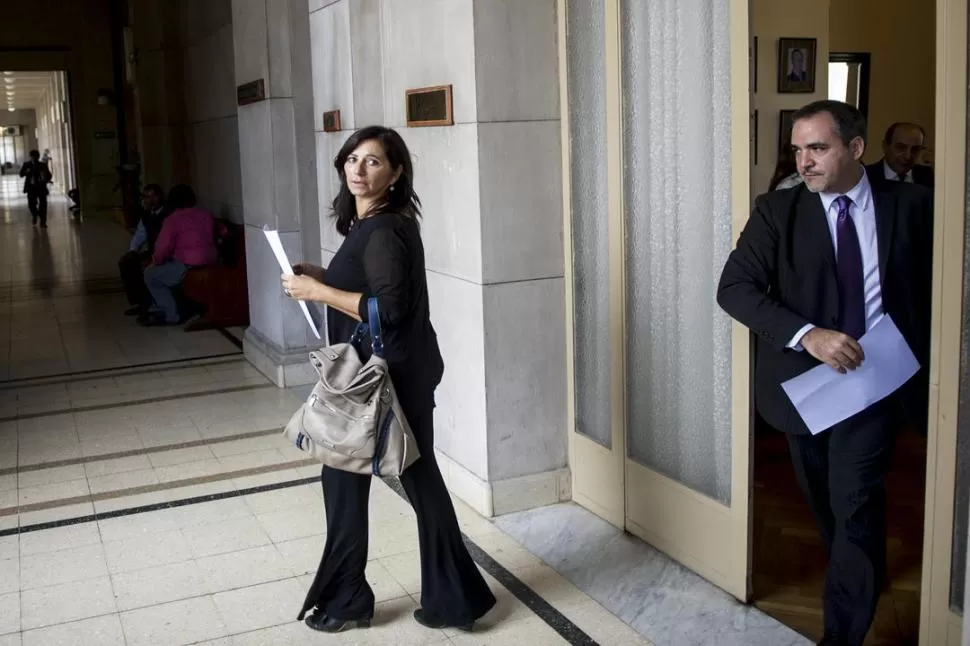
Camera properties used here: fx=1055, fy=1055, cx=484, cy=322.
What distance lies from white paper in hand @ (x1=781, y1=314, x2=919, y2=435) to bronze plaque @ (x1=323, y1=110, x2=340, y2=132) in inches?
146

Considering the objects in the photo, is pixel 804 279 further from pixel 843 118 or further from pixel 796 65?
pixel 796 65

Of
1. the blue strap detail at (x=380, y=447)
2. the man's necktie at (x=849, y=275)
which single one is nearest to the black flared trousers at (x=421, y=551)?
the blue strap detail at (x=380, y=447)

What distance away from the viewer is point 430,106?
4684 mm

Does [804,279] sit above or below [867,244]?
below

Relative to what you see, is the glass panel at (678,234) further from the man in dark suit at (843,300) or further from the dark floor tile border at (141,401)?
the dark floor tile border at (141,401)

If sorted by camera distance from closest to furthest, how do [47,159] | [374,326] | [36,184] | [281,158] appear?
[374,326]
[281,158]
[36,184]
[47,159]

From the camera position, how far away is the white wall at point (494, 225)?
14.4ft

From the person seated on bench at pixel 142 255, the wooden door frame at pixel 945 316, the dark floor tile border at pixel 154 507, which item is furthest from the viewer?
the person seated on bench at pixel 142 255

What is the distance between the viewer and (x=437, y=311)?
195 inches

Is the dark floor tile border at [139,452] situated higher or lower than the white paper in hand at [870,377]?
lower

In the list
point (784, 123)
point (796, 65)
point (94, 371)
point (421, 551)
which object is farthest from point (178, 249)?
point (421, 551)

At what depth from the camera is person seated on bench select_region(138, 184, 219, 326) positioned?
9.55 m

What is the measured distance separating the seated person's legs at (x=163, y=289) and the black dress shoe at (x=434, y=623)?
664cm

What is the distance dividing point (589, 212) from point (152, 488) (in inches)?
101
